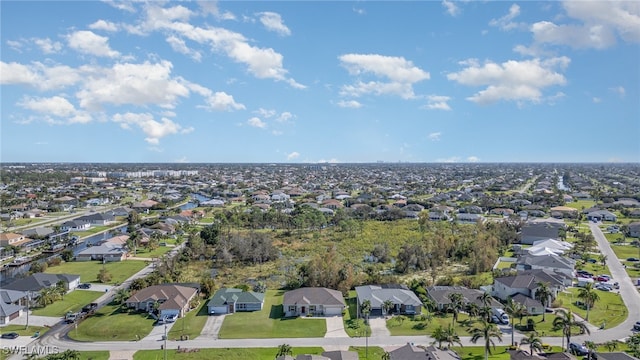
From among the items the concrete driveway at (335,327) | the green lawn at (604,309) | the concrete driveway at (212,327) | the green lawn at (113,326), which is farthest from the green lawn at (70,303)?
the green lawn at (604,309)

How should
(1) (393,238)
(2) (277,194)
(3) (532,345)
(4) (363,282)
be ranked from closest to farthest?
(3) (532,345), (4) (363,282), (1) (393,238), (2) (277,194)

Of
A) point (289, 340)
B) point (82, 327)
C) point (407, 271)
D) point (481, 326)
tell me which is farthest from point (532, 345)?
point (82, 327)

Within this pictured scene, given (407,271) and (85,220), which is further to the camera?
(85,220)

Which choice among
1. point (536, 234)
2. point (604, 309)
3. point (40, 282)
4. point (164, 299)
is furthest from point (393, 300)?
point (536, 234)

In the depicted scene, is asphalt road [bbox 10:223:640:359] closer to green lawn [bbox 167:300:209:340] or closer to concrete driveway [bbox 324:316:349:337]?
concrete driveway [bbox 324:316:349:337]

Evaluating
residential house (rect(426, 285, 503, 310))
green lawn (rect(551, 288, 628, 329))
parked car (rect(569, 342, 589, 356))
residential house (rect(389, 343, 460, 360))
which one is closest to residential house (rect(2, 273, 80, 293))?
residential house (rect(389, 343, 460, 360))

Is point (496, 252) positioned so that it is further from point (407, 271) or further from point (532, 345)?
point (532, 345)

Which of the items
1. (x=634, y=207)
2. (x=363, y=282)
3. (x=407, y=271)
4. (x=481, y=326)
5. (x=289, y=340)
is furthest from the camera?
(x=634, y=207)
